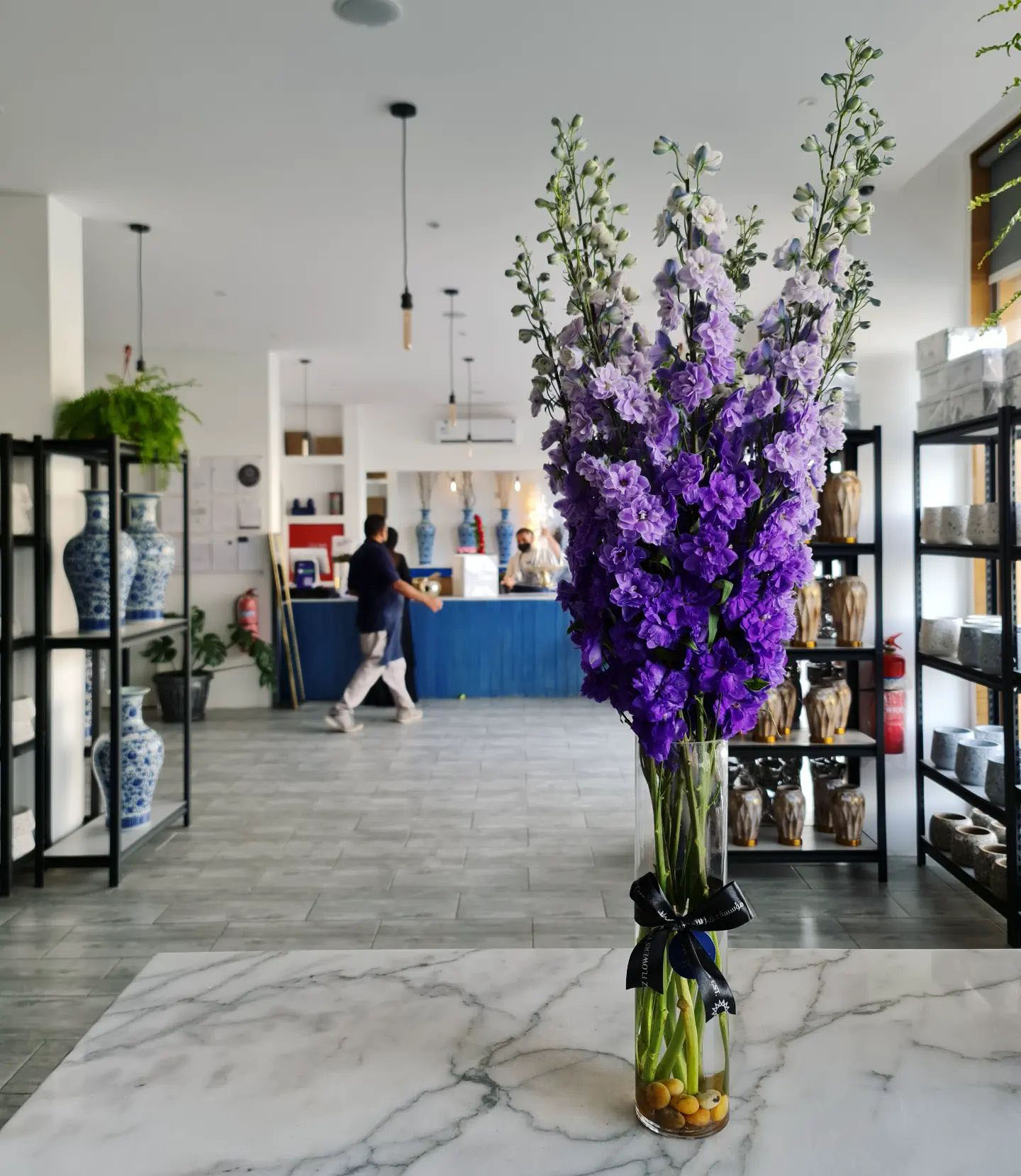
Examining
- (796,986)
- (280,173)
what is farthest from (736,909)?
(280,173)

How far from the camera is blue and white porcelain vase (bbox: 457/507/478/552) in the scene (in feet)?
51.0

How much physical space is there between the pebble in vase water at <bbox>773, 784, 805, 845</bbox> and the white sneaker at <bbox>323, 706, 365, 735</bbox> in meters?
4.16

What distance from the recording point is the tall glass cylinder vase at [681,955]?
100 centimetres

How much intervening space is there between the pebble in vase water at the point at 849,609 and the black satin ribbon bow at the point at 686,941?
3.57m

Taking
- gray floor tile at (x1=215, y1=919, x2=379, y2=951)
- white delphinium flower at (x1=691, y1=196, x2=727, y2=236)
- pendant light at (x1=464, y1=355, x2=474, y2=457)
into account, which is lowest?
gray floor tile at (x1=215, y1=919, x2=379, y2=951)

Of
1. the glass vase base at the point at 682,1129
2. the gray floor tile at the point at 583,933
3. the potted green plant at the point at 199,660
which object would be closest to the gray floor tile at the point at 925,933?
the gray floor tile at the point at 583,933

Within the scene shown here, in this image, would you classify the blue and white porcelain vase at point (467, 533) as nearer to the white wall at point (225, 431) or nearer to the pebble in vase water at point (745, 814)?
the white wall at point (225, 431)

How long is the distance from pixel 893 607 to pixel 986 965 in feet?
12.5

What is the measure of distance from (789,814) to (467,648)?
5300 millimetres

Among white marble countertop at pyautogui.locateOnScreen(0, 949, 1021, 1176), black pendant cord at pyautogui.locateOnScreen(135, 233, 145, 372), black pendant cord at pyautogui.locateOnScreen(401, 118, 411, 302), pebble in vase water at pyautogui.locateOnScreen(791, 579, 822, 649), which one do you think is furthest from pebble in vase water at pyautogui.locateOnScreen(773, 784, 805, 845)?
black pendant cord at pyautogui.locateOnScreen(135, 233, 145, 372)

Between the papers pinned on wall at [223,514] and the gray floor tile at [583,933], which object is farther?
the papers pinned on wall at [223,514]

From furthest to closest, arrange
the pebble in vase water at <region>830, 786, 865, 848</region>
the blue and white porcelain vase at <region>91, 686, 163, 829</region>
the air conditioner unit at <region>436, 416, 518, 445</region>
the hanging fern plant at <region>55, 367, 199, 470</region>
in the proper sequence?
the air conditioner unit at <region>436, 416, 518, 445</region>, the hanging fern plant at <region>55, 367, 199, 470</region>, the blue and white porcelain vase at <region>91, 686, 163, 829</region>, the pebble in vase water at <region>830, 786, 865, 848</region>

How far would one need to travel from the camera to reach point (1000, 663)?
377 cm

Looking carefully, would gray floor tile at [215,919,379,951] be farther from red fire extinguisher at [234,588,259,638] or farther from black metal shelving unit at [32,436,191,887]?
red fire extinguisher at [234,588,259,638]
